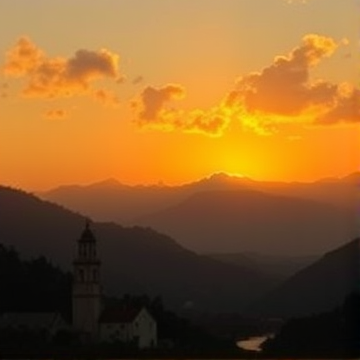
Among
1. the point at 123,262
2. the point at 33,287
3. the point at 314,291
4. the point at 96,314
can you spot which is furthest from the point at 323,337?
the point at 123,262

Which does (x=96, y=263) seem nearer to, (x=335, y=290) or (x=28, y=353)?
(x=28, y=353)

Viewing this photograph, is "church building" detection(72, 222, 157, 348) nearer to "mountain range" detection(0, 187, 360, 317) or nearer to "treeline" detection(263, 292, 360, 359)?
"treeline" detection(263, 292, 360, 359)

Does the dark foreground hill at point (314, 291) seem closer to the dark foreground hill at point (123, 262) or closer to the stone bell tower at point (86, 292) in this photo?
the dark foreground hill at point (123, 262)

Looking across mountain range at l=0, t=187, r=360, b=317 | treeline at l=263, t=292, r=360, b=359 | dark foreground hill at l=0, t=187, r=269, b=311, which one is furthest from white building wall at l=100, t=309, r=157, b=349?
dark foreground hill at l=0, t=187, r=269, b=311

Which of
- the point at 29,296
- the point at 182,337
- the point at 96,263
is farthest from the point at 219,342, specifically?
the point at 29,296

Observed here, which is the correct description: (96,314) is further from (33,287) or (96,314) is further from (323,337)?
(323,337)

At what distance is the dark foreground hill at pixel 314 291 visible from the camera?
→ 123000 mm

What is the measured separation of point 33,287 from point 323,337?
19400 mm

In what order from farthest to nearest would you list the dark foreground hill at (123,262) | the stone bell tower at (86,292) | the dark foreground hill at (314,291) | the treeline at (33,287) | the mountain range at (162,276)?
the dark foreground hill at (123,262), the mountain range at (162,276), the dark foreground hill at (314,291), the treeline at (33,287), the stone bell tower at (86,292)

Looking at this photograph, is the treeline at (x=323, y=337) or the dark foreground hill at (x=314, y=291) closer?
the treeline at (x=323, y=337)

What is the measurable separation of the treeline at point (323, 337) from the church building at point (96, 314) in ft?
20.8

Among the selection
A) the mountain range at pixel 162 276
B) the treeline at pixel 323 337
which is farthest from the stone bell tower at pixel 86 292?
the mountain range at pixel 162 276

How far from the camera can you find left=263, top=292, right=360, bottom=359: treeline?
62094 millimetres

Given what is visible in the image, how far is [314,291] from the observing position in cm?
13975
